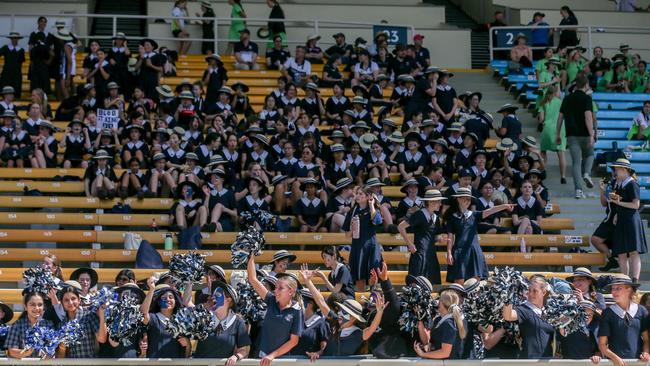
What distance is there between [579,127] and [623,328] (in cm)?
771

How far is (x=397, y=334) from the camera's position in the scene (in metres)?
10.5

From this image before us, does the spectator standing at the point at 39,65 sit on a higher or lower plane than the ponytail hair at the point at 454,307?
higher

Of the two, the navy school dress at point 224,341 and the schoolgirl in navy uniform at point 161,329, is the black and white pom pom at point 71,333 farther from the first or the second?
the navy school dress at point 224,341

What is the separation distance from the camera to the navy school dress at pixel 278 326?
999cm

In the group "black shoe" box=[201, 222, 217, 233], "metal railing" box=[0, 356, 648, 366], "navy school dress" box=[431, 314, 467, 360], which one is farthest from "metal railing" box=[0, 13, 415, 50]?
"metal railing" box=[0, 356, 648, 366]

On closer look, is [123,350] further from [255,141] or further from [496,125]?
[496,125]

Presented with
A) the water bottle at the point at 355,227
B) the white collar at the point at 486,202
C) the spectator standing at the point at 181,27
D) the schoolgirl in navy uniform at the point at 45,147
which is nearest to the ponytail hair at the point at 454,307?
the water bottle at the point at 355,227

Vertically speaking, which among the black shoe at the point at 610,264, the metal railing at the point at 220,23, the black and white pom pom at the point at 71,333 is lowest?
the black and white pom pom at the point at 71,333

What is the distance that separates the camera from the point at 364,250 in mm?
13523

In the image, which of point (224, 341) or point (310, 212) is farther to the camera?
point (310, 212)

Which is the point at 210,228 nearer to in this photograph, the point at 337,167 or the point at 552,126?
the point at 337,167

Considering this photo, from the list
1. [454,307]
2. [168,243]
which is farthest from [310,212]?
[454,307]

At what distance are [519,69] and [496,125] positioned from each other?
2.25 meters

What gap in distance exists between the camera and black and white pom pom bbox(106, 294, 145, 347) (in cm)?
982
